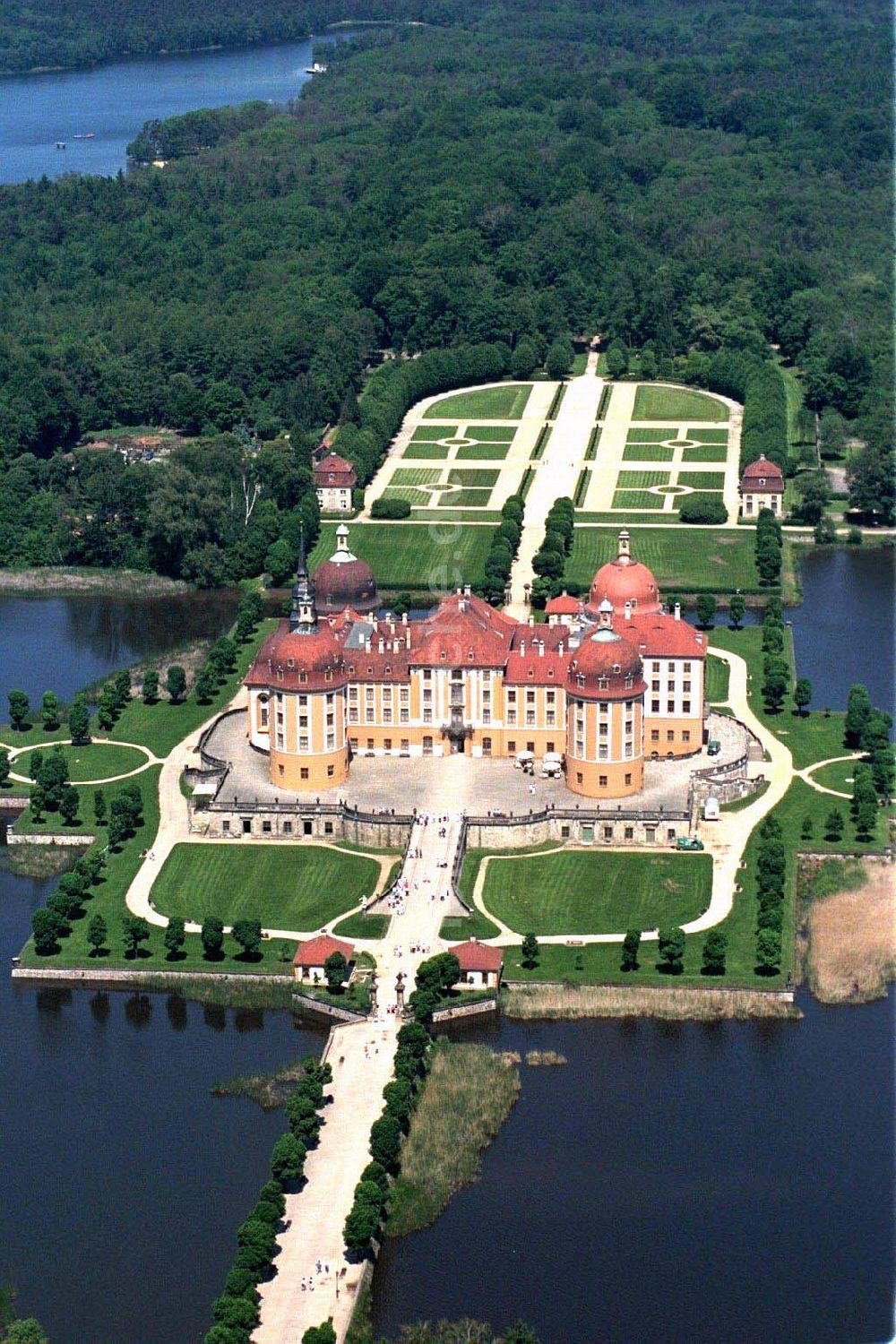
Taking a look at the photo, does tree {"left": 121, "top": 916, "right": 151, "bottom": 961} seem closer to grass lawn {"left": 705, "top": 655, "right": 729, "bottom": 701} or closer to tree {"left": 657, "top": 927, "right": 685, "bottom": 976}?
tree {"left": 657, "top": 927, "right": 685, "bottom": 976}

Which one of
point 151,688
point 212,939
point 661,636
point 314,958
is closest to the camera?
point 314,958

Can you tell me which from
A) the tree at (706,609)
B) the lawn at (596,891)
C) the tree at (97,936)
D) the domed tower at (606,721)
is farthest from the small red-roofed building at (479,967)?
the tree at (706,609)

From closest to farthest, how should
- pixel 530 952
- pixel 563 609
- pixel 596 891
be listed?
pixel 530 952 < pixel 596 891 < pixel 563 609

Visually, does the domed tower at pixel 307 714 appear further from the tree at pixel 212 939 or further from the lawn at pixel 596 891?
the tree at pixel 212 939

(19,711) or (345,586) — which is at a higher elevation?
(345,586)

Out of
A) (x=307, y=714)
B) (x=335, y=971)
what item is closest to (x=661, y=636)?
(x=307, y=714)

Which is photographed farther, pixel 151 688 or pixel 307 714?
pixel 151 688

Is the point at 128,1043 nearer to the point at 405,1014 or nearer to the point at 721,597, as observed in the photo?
the point at 405,1014

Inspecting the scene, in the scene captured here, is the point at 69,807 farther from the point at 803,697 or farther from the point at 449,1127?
the point at 803,697
